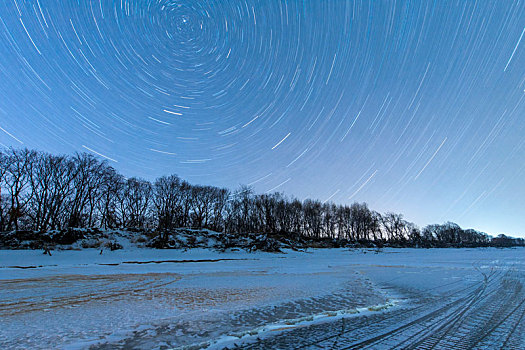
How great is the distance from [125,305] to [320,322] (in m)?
3.19

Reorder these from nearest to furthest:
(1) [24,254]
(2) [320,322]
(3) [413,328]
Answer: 1. (3) [413,328]
2. (2) [320,322]
3. (1) [24,254]

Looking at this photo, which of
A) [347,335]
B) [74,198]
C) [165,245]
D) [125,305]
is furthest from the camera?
[74,198]

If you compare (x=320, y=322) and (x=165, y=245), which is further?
(x=165, y=245)

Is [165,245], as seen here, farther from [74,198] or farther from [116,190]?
[116,190]

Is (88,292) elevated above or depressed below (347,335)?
below

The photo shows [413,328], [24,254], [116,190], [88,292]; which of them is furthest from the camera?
[116,190]

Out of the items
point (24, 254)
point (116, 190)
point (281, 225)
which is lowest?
point (24, 254)

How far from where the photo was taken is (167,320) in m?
3.21

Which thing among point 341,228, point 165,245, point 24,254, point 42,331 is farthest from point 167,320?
point 341,228

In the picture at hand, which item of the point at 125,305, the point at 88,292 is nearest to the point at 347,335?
the point at 125,305

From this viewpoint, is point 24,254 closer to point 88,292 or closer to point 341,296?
point 88,292

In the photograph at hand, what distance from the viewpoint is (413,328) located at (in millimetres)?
2729

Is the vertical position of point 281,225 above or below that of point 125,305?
above

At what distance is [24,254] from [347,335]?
24298mm
